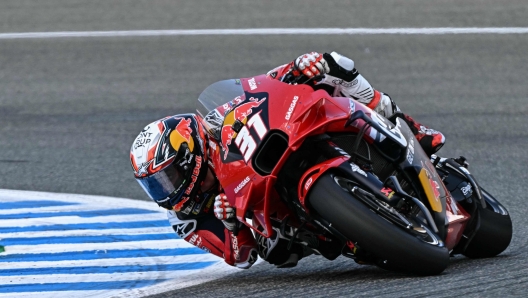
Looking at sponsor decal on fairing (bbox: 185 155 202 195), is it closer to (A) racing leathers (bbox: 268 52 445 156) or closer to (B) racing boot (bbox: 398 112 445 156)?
(A) racing leathers (bbox: 268 52 445 156)

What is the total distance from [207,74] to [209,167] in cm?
539

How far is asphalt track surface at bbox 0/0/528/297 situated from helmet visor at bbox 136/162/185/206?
31.0 inches

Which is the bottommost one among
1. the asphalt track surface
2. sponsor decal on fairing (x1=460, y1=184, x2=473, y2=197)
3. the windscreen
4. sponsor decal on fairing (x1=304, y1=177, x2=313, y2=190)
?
the asphalt track surface

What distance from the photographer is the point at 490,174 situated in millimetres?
7223

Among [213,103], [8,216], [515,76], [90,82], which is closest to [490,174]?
[515,76]

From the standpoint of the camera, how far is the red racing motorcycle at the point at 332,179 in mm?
3904

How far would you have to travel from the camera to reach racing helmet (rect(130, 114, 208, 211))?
4.54 metres

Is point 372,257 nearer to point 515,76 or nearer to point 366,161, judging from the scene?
point 366,161

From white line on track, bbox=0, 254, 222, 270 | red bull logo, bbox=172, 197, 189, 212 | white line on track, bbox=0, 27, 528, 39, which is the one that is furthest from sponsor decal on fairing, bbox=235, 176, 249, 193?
white line on track, bbox=0, 27, 528, 39

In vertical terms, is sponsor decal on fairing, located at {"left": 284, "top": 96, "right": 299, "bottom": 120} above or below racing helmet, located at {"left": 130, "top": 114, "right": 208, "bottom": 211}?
above

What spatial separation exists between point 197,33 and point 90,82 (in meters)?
1.70

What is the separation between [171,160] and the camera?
454cm

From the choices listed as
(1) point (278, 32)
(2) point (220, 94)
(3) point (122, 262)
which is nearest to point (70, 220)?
(3) point (122, 262)

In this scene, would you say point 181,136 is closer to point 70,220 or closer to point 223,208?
point 223,208
